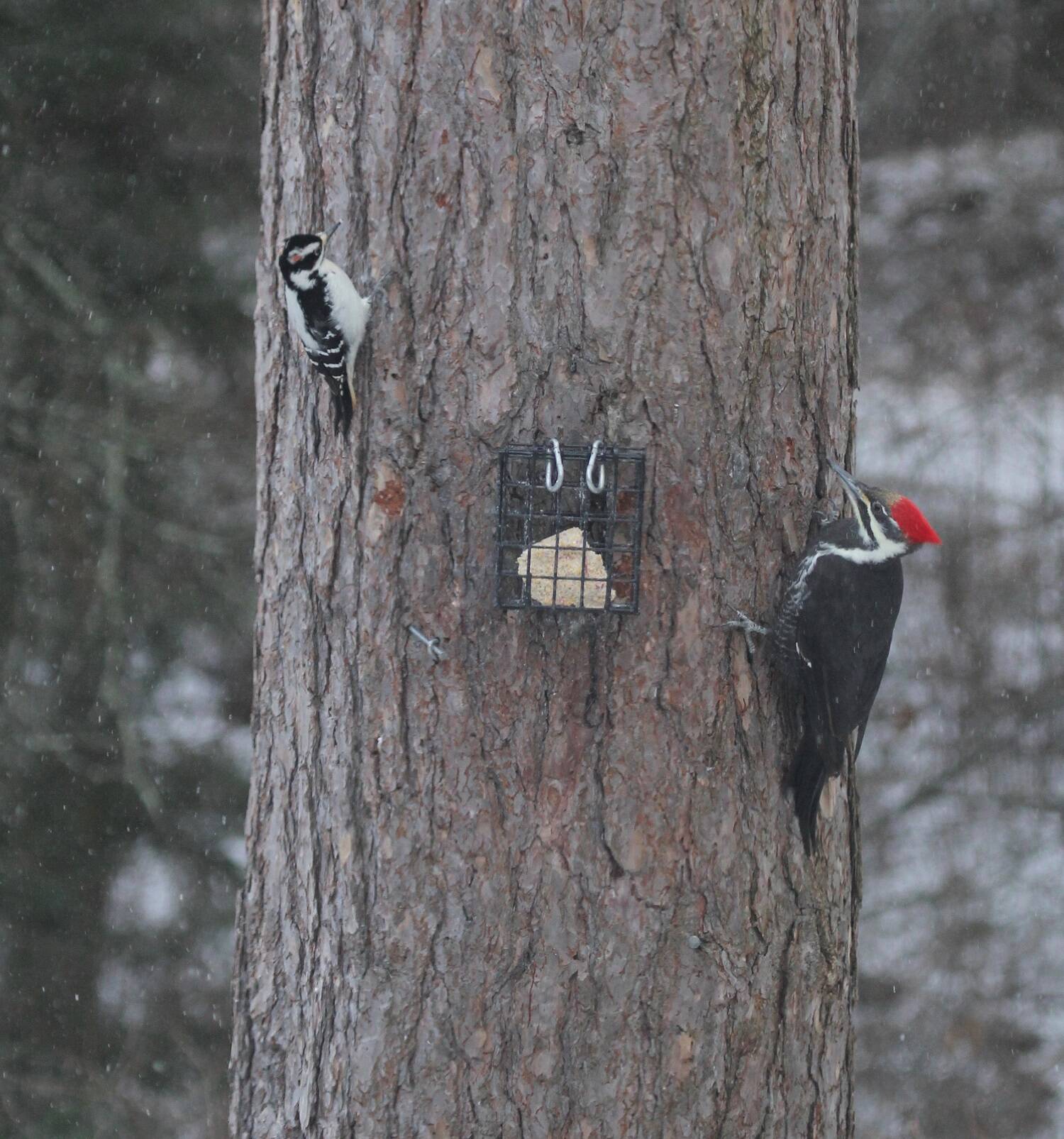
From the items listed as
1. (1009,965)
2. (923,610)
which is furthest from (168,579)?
(1009,965)

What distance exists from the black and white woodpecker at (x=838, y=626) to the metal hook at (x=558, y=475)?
412 mm

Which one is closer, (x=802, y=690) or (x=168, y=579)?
(x=802, y=690)

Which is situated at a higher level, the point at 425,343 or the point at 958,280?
the point at 958,280

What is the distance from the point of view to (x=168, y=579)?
559 cm

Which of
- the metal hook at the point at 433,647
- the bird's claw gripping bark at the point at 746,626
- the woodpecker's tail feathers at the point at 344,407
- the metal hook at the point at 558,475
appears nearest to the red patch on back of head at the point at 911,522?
the bird's claw gripping bark at the point at 746,626

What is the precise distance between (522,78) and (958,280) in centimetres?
420

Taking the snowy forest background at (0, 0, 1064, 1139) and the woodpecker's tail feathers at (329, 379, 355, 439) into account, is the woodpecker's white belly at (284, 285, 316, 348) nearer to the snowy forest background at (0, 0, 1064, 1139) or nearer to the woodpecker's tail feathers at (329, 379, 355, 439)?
the woodpecker's tail feathers at (329, 379, 355, 439)

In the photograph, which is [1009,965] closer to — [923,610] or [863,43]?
[923,610]

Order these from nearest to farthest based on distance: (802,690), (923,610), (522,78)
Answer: (522,78), (802,690), (923,610)

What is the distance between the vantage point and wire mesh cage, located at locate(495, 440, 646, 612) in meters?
2.18

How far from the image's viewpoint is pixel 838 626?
2.57m

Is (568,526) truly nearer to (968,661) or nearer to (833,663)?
(833,663)

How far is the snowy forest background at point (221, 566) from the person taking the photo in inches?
215

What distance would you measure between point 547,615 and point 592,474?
26cm
